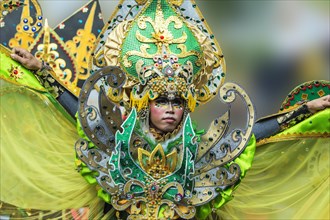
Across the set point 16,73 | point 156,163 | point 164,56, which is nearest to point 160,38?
point 164,56

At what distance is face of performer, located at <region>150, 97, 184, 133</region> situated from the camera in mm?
5094

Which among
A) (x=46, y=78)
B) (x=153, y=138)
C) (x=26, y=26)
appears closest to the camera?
(x=153, y=138)

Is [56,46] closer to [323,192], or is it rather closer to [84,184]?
[84,184]

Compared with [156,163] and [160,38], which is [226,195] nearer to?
[156,163]

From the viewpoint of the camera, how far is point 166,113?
5094mm

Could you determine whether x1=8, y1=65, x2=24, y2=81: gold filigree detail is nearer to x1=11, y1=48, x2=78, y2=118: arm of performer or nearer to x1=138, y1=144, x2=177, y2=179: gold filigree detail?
x1=11, y1=48, x2=78, y2=118: arm of performer

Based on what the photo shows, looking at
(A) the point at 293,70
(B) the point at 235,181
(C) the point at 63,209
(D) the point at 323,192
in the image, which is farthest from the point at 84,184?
(A) the point at 293,70

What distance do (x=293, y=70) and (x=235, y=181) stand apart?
2.08 metres

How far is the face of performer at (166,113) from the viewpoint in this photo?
5.09 m

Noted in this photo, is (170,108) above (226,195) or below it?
above

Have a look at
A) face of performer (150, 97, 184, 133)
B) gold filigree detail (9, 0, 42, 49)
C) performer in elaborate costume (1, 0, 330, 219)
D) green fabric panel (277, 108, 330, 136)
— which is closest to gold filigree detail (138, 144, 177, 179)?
performer in elaborate costume (1, 0, 330, 219)

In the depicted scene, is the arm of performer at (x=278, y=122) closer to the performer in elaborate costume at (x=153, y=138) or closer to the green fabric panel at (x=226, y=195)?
the performer in elaborate costume at (x=153, y=138)

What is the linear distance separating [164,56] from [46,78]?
72 centimetres


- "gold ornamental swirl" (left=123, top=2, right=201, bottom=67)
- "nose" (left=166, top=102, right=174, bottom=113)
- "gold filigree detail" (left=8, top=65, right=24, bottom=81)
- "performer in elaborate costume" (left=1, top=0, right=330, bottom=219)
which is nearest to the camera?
"performer in elaborate costume" (left=1, top=0, right=330, bottom=219)
